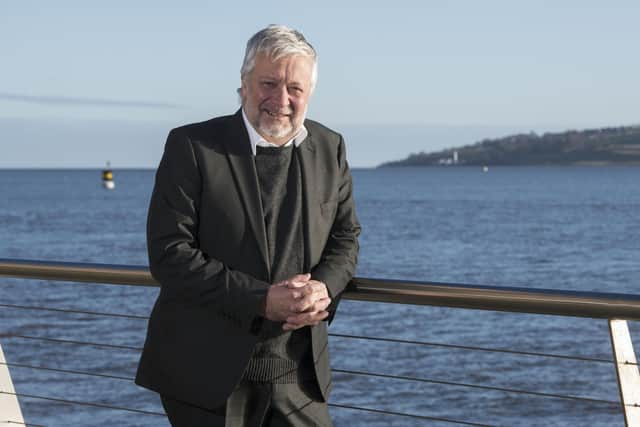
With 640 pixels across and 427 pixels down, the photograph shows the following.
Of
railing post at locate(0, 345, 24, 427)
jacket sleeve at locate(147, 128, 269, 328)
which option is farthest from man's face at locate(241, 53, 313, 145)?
railing post at locate(0, 345, 24, 427)

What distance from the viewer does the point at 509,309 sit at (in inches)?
106

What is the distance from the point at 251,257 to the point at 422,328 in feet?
57.9

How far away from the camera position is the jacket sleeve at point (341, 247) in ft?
8.54

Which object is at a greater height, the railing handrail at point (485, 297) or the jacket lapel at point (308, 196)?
the jacket lapel at point (308, 196)

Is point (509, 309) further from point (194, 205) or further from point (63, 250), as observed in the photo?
point (63, 250)

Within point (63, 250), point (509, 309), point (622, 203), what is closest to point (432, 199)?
point (622, 203)

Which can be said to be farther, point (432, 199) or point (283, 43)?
point (432, 199)

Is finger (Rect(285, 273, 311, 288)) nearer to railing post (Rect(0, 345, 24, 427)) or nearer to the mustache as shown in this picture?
the mustache

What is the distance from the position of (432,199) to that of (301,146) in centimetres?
8009

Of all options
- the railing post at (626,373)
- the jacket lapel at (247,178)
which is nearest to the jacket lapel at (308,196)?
the jacket lapel at (247,178)

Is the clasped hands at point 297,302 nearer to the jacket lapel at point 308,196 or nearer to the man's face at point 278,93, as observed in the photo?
the jacket lapel at point 308,196

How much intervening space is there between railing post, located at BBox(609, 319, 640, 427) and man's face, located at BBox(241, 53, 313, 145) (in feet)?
2.98

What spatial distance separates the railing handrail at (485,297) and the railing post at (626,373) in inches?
2.8

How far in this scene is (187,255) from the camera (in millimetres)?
2488
